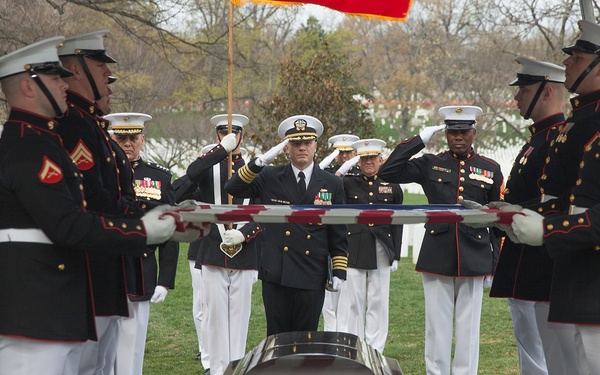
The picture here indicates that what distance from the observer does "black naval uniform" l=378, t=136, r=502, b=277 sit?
7344 mm

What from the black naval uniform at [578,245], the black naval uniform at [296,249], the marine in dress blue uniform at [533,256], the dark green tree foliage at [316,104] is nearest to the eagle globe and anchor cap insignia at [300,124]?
the black naval uniform at [296,249]

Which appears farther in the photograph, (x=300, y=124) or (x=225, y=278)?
(x=225, y=278)

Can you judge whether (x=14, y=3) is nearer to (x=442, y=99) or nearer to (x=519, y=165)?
(x=519, y=165)

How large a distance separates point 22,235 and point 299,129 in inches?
129

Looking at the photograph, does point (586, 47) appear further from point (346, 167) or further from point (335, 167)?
point (335, 167)

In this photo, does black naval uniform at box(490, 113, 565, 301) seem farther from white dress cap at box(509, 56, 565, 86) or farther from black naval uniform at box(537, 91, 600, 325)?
black naval uniform at box(537, 91, 600, 325)

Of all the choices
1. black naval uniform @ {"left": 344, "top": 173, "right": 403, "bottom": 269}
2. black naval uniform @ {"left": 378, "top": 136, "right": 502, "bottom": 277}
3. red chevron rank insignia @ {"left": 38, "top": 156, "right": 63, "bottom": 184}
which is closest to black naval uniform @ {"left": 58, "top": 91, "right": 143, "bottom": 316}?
red chevron rank insignia @ {"left": 38, "top": 156, "right": 63, "bottom": 184}

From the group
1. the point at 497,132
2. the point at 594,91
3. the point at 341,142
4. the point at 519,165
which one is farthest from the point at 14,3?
the point at 497,132

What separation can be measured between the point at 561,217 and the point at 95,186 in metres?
2.55

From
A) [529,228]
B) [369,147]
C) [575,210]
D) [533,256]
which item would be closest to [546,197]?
[533,256]

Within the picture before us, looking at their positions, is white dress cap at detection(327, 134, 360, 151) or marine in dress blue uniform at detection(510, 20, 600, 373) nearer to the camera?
marine in dress blue uniform at detection(510, 20, 600, 373)

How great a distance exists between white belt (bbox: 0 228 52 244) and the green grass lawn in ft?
15.1

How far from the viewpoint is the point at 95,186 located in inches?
193

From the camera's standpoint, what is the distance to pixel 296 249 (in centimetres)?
664
